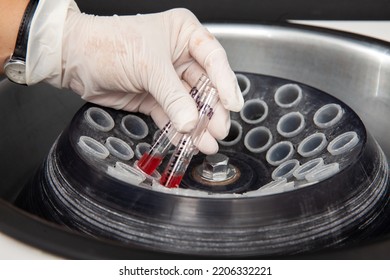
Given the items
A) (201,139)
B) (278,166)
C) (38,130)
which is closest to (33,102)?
(38,130)

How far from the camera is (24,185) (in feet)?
3.67

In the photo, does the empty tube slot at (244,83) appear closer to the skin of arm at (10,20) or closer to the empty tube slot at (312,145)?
the empty tube slot at (312,145)

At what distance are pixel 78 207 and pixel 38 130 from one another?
428 millimetres

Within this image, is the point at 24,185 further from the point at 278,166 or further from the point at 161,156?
the point at 278,166

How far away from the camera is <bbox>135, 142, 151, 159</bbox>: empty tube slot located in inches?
40.2

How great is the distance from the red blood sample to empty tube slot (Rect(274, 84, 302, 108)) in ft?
1.00

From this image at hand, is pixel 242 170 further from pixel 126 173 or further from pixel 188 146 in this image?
pixel 126 173

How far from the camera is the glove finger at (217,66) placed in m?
0.96

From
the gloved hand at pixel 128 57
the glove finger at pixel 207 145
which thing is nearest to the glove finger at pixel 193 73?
the gloved hand at pixel 128 57

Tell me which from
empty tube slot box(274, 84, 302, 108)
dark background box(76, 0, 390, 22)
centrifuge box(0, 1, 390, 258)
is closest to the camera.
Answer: centrifuge box(0, 1, 390, 258)

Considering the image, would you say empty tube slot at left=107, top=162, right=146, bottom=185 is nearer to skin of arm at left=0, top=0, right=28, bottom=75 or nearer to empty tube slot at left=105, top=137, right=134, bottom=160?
empty tube slot at left=105, top=137, right=134, bottom=160

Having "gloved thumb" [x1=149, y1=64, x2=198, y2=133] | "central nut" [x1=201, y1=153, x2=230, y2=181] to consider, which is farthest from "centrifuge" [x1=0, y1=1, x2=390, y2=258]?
"gloved thumb" [x1=149, y1=64, x2=198, y2=133]
